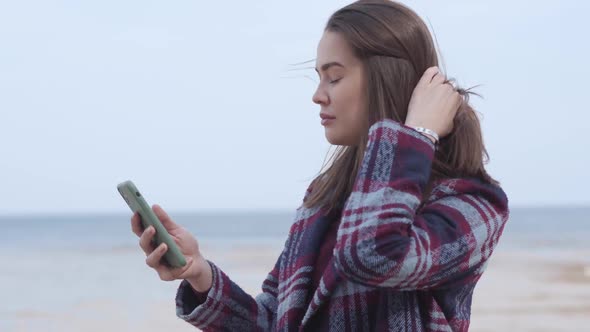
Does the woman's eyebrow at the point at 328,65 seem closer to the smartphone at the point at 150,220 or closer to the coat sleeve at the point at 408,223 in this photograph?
the coat sleeve at the point at 408,223

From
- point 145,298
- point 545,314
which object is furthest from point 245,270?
point 545,314

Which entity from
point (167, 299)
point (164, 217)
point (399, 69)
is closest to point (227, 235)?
point (167, 299)

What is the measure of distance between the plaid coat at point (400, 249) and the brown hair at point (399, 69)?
0.06 metres

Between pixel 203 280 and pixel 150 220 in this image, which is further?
pixel 203 280

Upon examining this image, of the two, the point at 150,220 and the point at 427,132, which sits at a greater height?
the point at 427,132

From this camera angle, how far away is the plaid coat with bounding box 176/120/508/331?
6.09 ft

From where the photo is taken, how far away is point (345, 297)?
6.61ft

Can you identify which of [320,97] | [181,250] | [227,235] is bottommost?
[227,235]

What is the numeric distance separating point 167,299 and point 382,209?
32.9 feet

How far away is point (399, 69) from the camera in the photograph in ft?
6.82

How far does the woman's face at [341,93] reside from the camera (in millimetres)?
2098

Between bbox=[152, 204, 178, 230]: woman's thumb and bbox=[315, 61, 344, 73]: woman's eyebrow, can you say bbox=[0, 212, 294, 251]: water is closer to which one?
bbox=[152, 204, 178, 230]: woman's thumb

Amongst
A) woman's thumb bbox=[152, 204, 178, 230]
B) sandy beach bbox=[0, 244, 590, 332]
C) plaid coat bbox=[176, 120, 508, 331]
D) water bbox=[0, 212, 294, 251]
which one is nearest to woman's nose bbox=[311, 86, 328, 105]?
plaid coat bbox=[176, 120, 508, 331]

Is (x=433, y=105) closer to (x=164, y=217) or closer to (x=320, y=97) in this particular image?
(x=320, y=97)
